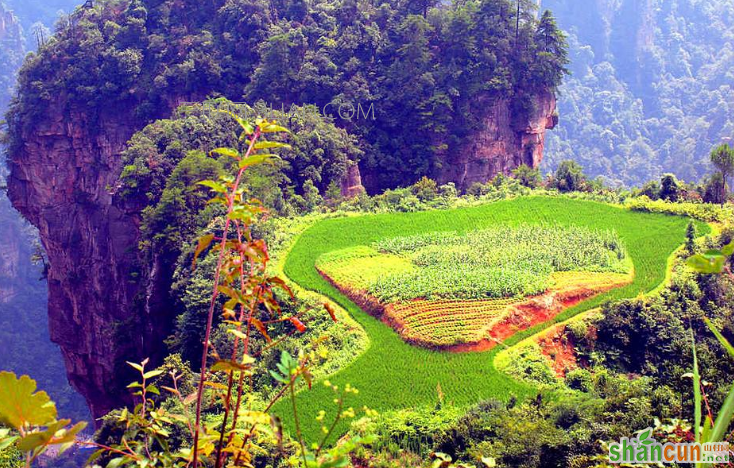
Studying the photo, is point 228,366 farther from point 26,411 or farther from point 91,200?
point 91,200

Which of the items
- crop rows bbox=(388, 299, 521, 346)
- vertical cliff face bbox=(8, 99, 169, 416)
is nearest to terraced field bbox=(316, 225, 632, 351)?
crop rows bbox=(388, 299, 521, 346)

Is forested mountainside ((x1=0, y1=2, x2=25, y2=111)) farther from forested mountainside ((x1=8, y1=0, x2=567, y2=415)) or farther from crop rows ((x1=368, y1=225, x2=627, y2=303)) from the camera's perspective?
crop rows ((x1=368, y1=225, x2=627, y2=303))

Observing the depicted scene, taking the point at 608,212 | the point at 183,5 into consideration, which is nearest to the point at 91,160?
the point at 183,5

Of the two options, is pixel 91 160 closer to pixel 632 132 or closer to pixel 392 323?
pixel 392 323

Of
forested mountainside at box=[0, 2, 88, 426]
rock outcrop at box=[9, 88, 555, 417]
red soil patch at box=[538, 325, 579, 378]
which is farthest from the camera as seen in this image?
forested mountainside at box=[0, 2, 88, 426]

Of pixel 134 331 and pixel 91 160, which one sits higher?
pixel 91 160

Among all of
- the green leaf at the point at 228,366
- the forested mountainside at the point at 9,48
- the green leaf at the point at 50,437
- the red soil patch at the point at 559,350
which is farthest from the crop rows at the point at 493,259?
the forested mountainside at the point at 9,48
